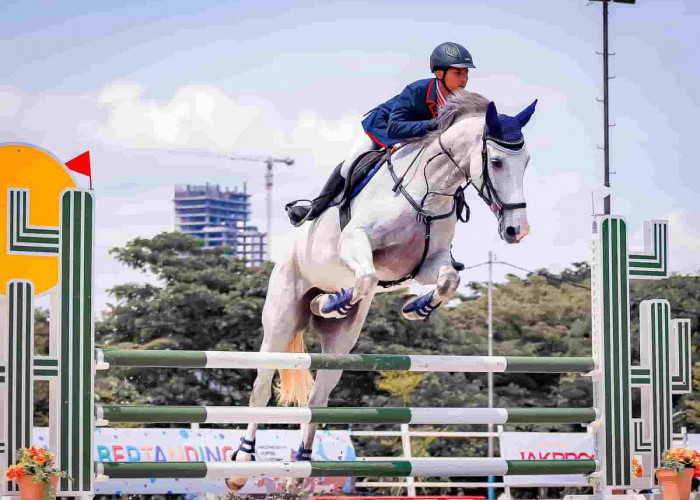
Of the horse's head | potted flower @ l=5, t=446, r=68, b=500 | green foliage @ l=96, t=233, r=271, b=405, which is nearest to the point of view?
potted flower @ l=5, t=446, r=68, b=500

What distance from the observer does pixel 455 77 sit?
5.64 meters

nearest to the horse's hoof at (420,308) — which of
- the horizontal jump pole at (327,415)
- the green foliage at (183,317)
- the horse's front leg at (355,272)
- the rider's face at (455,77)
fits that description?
the horse's front leg at (355,272)

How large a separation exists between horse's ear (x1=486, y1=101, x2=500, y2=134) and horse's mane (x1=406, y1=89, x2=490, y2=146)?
0.38m

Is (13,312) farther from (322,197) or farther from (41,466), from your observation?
(322,197)

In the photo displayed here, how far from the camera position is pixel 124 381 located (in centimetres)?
1984

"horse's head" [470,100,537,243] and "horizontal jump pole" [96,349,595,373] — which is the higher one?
"horse's head" [470,100,537,243]

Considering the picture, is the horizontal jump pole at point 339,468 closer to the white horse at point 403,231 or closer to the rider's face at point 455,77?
the white horse at point 403,231

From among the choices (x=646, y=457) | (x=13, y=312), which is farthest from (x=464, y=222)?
(x=13, y=312)

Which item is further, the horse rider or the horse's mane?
the horse rider

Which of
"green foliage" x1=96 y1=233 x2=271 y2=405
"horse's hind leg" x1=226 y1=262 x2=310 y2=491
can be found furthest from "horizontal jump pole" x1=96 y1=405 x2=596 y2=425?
"green foliage" x1=96 y1=233 x2=271 y2=405

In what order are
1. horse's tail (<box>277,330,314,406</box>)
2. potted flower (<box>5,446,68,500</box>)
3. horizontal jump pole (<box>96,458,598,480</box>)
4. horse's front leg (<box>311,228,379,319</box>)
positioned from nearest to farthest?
potted flower (<box>5,446,68,500</box>)
horizontal jump pole (<box>96,458,598,480</box>)
horse's front leg (<box>311,228,379,319</box>)
horse's tail (<box>277,330,314,406</box>)

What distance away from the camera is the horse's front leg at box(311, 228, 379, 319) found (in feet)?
17.3

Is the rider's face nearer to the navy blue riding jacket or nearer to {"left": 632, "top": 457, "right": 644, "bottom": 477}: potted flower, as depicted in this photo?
the navy blue riding jacket

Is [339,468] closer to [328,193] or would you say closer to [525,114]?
[328,193]
